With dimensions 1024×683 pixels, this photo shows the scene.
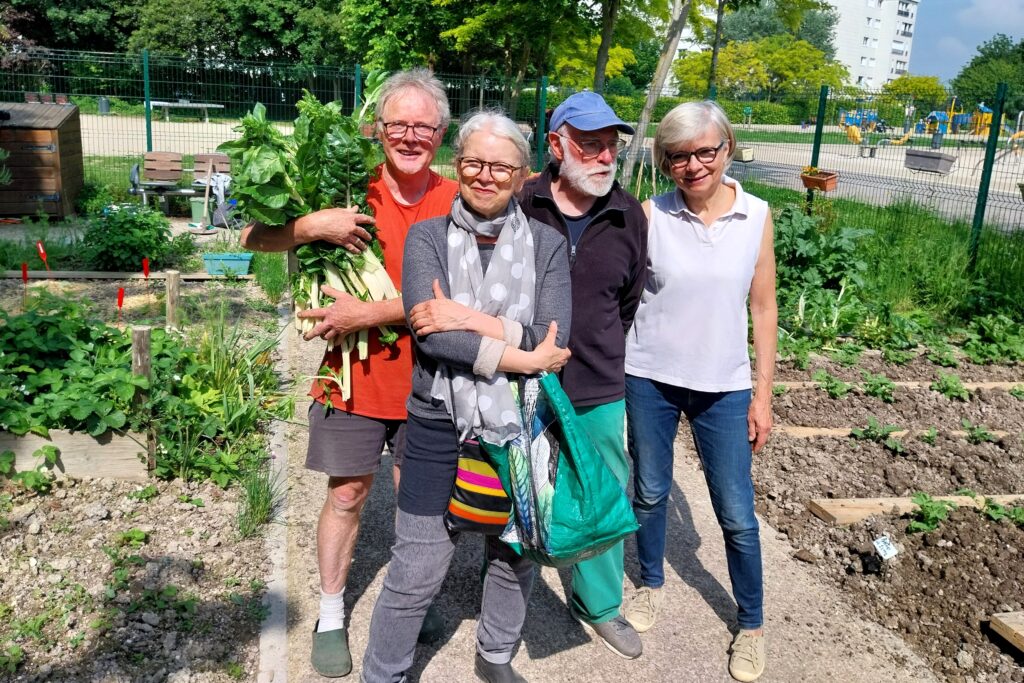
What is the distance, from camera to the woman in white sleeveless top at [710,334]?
2.85m

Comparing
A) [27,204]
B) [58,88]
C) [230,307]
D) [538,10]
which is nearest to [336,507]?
[230,307]

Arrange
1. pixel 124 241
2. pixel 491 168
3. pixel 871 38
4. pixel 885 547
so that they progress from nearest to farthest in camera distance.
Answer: pixel 491 168 → pixel 885 547 → pixel 124 241 → pixel 871 38

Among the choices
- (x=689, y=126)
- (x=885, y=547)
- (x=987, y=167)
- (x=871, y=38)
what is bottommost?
(x=885, y=547)

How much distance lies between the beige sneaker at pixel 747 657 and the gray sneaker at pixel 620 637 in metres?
0.35

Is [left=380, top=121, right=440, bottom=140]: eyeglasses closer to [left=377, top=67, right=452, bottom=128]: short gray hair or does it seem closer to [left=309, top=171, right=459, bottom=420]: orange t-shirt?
[left=377, top=67, right=452, bottom=128]: short gray hair

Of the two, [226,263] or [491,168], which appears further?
[226,263]

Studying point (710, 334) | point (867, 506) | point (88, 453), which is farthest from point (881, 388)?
point (88, 453)

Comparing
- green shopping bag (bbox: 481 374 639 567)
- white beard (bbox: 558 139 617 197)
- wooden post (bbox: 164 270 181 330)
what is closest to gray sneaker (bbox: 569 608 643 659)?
green shopping bag (bbox: 481 374 639 567)

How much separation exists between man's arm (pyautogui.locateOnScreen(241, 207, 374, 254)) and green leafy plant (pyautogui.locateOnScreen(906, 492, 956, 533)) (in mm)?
3055

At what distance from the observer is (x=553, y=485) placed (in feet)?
7.89

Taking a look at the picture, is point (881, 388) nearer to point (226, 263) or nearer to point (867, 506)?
point (867, 506)

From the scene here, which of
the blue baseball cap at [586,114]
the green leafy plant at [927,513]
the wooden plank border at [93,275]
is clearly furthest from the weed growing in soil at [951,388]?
the wooden plank border at [93,275]

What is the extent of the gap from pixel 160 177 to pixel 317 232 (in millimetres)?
10891

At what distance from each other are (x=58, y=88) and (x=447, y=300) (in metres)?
15.6
